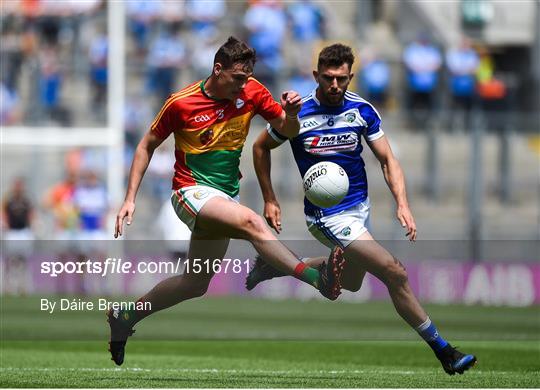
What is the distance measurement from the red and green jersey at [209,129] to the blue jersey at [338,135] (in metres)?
0.33

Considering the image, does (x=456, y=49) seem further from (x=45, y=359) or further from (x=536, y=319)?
(x=45, y=359)

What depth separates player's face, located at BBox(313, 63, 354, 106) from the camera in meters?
10.6

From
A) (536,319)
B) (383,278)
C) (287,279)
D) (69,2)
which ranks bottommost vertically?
(287,279)

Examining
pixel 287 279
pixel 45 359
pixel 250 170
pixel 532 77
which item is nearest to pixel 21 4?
pixel 250 170

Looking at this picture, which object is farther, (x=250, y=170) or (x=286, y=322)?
(x=250, y=170)

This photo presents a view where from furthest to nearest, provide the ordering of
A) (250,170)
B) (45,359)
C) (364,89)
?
(364,89) → (250,170) → (45,359)

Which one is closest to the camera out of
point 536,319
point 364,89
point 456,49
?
point 536,319

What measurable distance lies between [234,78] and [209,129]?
1.54 ft

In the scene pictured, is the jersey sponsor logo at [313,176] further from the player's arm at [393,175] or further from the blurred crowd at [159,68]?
the blurred crowd at [159,68]

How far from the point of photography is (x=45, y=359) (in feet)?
42.0

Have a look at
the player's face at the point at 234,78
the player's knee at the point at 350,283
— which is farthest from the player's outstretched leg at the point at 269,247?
the player's face at the point at 234,78

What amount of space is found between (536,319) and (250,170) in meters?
7.33

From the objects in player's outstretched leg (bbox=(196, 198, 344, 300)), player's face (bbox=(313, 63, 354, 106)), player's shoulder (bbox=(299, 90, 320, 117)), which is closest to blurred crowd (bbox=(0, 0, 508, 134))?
player's shoulder (bbox=(299, 90, 320, 117))

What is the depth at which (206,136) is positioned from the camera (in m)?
10.6
